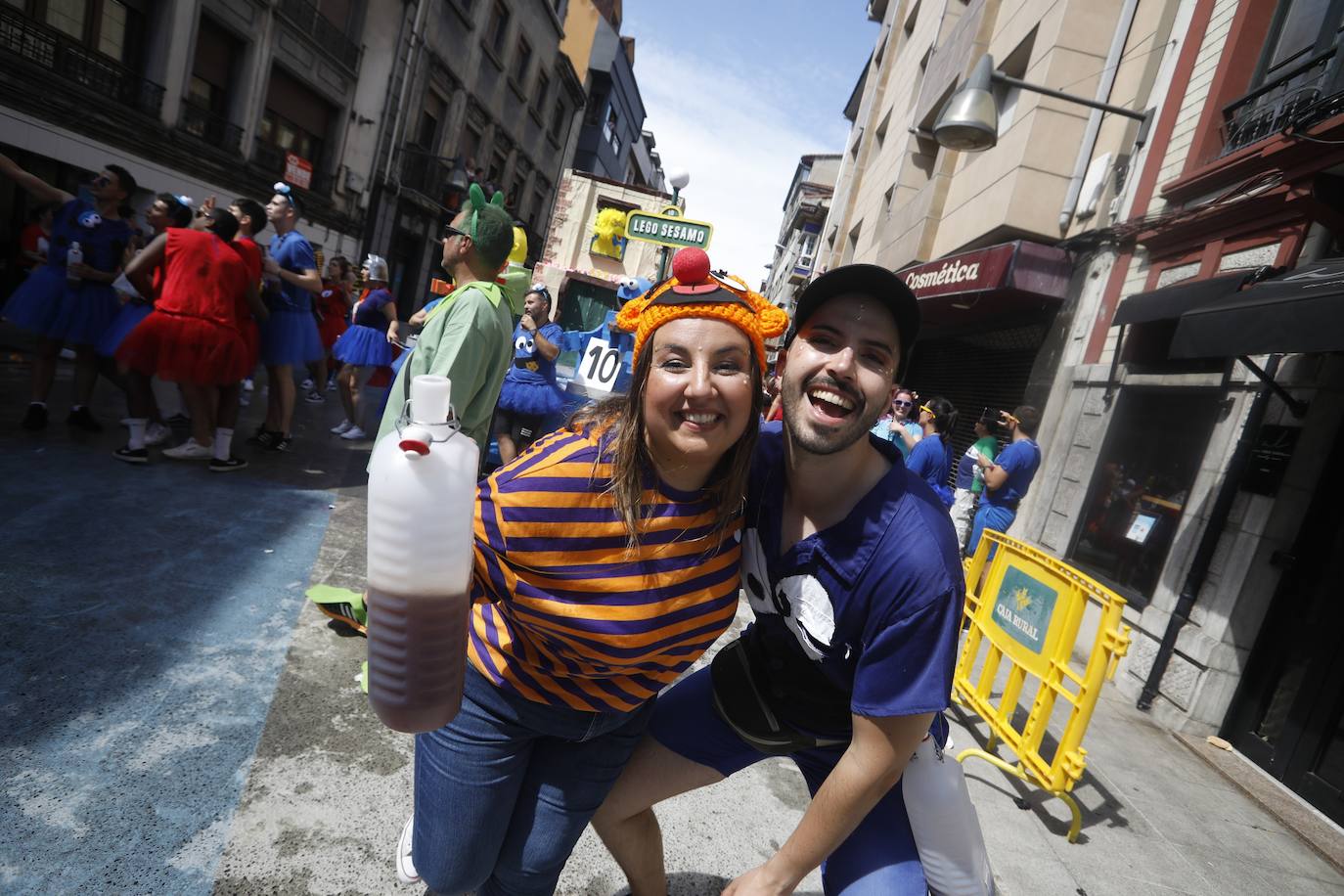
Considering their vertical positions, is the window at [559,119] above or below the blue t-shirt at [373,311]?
above

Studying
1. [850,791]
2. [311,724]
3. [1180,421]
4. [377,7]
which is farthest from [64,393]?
[377,7]

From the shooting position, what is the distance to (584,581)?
5.01 feet

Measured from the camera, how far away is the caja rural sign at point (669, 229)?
6.85 metres

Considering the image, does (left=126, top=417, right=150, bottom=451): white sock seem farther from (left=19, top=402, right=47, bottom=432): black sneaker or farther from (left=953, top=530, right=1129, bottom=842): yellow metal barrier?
(left=953, top=530, right=1129, bottom=842): yellow metal barrier

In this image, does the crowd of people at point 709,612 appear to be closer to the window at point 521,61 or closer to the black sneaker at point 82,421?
the black sneaker at point 82,421

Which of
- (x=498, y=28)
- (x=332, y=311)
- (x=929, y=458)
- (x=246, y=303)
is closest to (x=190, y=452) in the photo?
(x=246, y=303)

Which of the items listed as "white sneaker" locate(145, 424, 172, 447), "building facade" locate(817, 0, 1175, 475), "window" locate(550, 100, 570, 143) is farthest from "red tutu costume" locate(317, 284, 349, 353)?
"window" locate(550, 100, 570, 143)

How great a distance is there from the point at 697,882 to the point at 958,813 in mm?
1093

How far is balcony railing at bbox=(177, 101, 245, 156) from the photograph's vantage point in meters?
13.1

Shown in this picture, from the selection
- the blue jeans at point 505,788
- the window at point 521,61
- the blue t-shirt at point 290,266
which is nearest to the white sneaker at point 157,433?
the blue t-shirt at point 290,266

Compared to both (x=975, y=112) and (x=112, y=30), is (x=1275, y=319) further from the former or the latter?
(x=112, y=30)

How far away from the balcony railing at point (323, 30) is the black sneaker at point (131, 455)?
45.8 feet

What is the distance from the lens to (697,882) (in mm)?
2334

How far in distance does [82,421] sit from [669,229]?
5298 mm
